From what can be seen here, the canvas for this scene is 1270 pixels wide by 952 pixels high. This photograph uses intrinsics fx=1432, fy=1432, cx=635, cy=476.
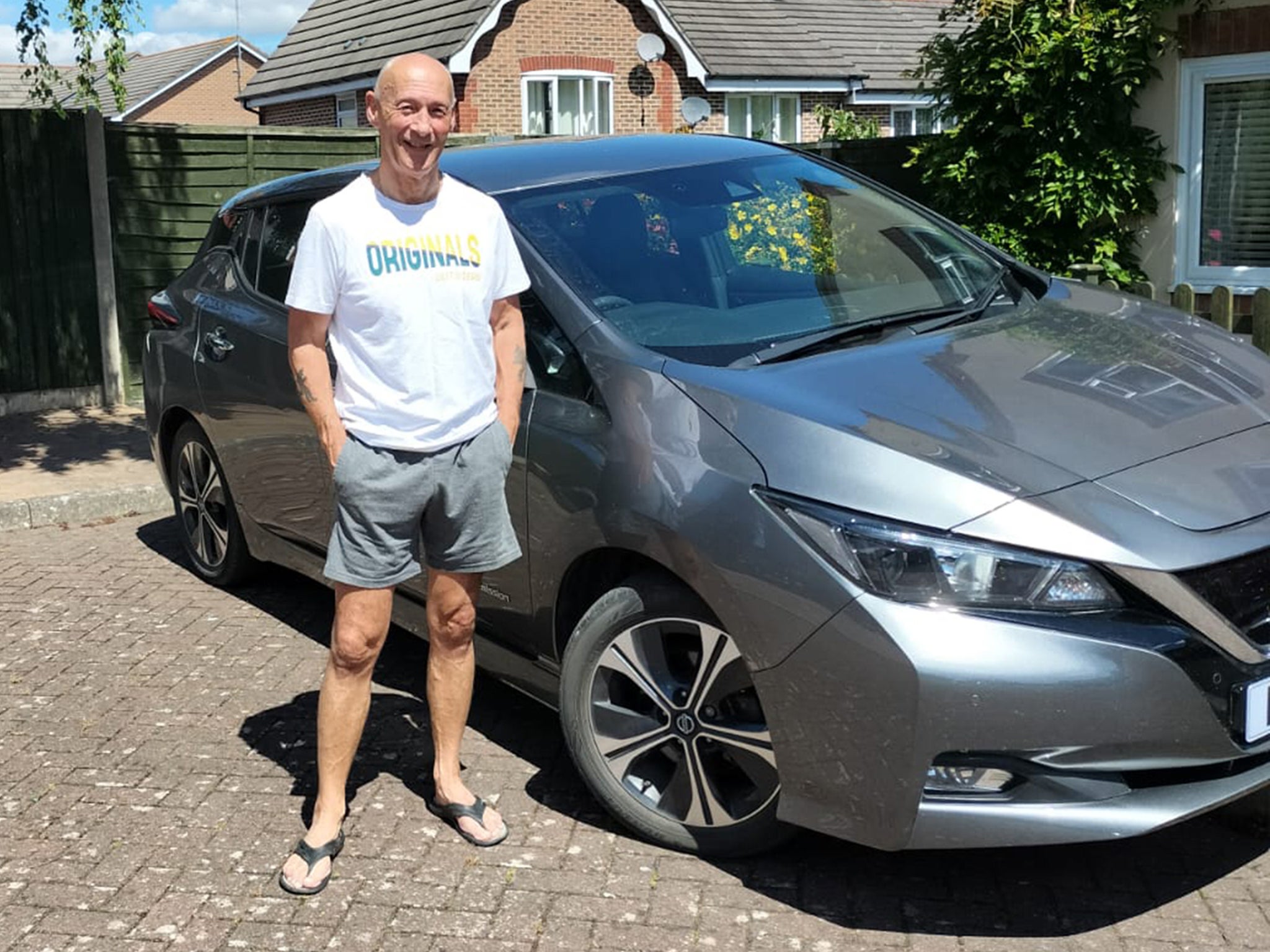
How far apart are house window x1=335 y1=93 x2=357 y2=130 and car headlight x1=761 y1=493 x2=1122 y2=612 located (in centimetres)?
2402

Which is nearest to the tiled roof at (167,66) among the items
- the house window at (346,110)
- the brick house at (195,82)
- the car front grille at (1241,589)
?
the brick house at (195,82)

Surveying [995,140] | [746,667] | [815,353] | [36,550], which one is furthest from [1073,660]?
[995,140]

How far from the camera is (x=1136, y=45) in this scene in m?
9.69

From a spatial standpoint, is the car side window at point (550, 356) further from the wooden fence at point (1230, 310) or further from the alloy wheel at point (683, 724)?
the wooden fence at point (1230, 310)

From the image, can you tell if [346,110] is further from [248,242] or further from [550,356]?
[550,356]

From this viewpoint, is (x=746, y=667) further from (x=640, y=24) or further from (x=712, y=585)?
(x=640, y=24)

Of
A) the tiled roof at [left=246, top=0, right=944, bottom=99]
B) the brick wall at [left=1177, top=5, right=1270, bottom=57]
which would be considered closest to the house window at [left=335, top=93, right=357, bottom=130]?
the tiled roof at [left=246, top=0, right=944, bottom=99]

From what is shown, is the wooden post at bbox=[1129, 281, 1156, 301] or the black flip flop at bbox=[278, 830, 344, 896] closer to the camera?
the black flip flop at bbox=[278, 830, 344, 896]

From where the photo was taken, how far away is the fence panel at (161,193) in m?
10.7

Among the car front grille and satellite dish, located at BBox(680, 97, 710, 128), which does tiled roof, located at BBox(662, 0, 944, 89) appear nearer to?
satellite dish, located at BBox(680, 97, 710, 128)

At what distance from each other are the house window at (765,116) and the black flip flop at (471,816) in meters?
24.7

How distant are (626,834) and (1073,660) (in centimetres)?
143

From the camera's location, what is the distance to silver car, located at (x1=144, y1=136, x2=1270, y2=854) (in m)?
3.03

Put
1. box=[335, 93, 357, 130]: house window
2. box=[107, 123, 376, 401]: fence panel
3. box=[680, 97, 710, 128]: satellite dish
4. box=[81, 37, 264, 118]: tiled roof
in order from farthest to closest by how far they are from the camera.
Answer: box=[81, 37, 264, 118]: tiled roof
box=[335, 93, 357, 130]: house window
box=[680, 97, 710, 128]: satellite dish
box=[107, 123, 376, 401]: fence panel
